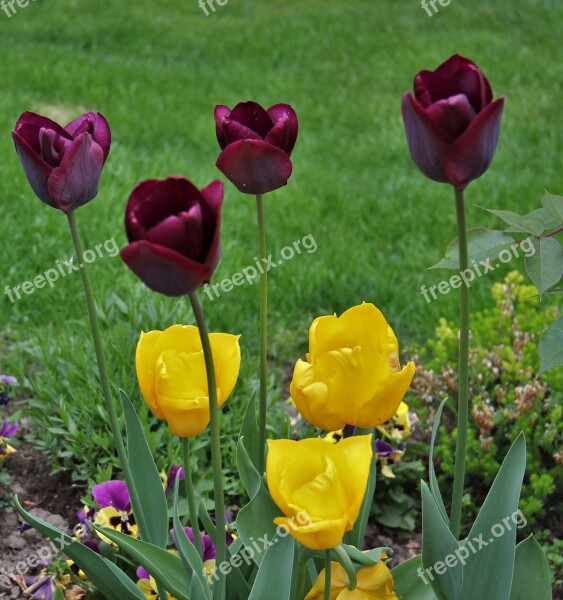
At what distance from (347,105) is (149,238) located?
18.3ft

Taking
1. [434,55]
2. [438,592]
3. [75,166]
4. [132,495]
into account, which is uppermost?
[434,55]

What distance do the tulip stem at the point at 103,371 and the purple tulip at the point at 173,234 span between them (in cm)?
29

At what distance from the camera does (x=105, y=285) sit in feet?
12.1

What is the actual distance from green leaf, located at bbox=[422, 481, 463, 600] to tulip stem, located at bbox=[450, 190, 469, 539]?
62 millimetres

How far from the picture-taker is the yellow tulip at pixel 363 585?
5.05 ft

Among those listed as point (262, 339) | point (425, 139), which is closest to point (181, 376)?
point (262, 339)

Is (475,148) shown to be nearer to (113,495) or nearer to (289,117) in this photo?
(289,117)

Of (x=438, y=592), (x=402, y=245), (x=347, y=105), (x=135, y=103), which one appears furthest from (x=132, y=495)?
(x=347, y=105)

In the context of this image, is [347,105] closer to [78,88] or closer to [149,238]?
[78,88]

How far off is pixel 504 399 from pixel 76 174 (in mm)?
1871

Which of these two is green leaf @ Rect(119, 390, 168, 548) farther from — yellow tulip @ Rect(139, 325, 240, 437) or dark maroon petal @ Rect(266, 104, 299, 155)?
dark maroon petal @ Rect(266, 104, 299, 155)

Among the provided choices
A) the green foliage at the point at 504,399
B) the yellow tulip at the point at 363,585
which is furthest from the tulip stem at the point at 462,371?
the green foliage at the point at 504,399

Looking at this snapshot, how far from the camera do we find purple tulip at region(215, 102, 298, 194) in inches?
58.9

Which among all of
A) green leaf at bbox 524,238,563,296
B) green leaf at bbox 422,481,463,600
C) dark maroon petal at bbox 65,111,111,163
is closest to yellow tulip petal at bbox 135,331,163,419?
dark maroon petal at bbox 65,111,111,163
